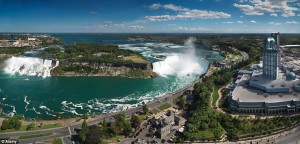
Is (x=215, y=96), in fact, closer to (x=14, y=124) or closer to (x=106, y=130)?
(x=106, y=130)

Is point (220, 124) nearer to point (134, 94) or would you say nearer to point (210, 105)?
point (210, 105)

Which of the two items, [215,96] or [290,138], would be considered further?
[215,96]

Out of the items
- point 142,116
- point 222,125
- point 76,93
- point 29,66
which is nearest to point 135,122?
point 142,116

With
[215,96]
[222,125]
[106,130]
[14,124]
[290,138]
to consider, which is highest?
[215,96]

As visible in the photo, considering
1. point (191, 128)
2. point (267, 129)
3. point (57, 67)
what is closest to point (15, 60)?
point (57, 67)

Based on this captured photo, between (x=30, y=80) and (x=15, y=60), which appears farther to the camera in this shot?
A: (x=15, y=60)

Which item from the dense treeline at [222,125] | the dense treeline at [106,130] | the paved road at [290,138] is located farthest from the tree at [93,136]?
the paved road at [290,138]

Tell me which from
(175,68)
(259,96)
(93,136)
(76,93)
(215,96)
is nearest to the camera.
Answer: (93,136)
